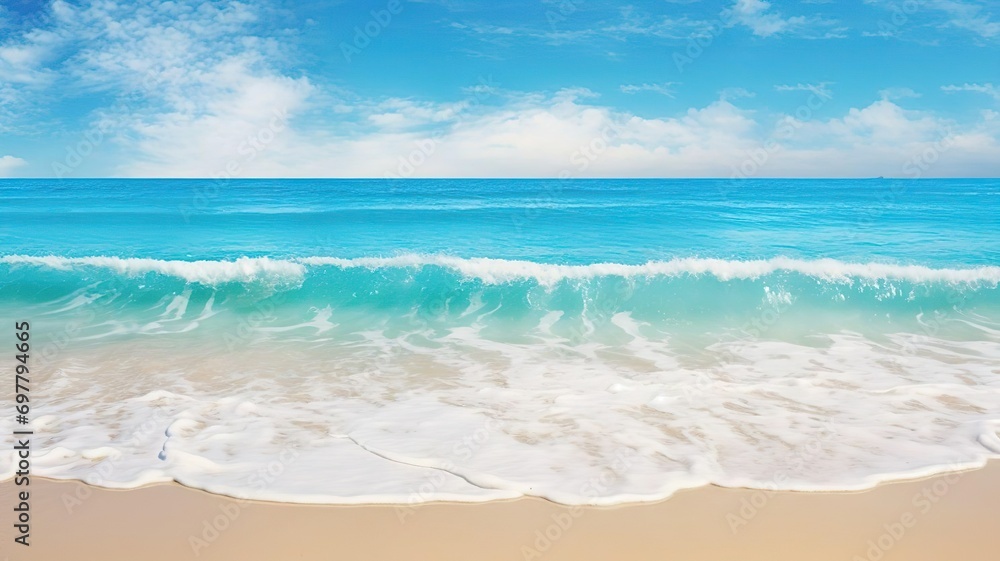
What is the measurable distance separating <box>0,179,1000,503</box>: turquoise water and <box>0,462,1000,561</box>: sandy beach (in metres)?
0.21

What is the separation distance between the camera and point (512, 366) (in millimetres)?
8055

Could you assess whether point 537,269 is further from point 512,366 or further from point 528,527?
point 528,527

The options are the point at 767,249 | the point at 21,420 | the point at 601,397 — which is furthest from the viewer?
the point at 767,249

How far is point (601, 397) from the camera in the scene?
21.8 feet

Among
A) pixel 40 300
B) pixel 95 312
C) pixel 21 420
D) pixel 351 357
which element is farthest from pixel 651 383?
pixel 40 300

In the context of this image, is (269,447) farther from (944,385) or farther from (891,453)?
(944,385)

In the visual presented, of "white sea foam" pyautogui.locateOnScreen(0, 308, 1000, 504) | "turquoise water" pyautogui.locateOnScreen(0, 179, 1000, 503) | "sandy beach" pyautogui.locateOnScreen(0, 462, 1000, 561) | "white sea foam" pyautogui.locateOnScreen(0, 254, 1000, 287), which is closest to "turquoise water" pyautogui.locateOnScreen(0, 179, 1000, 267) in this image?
"turquoise water" pyautogui.locateOnScreen(0, 179, 1000, 503)

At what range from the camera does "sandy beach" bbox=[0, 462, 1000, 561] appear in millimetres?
3688

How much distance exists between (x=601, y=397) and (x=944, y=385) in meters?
4.07

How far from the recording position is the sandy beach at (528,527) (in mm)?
3688

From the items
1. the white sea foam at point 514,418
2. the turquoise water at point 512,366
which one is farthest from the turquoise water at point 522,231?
the white sea foam at point 514,418

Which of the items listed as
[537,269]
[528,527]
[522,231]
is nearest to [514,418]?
[528,527]

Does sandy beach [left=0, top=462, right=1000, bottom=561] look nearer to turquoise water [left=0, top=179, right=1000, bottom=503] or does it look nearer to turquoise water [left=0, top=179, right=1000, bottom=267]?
turquoise water [left=0, top=179, right=1000, bottom=503]

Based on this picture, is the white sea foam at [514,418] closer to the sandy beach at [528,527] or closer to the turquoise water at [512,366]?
the turquoise water at [512,366]
